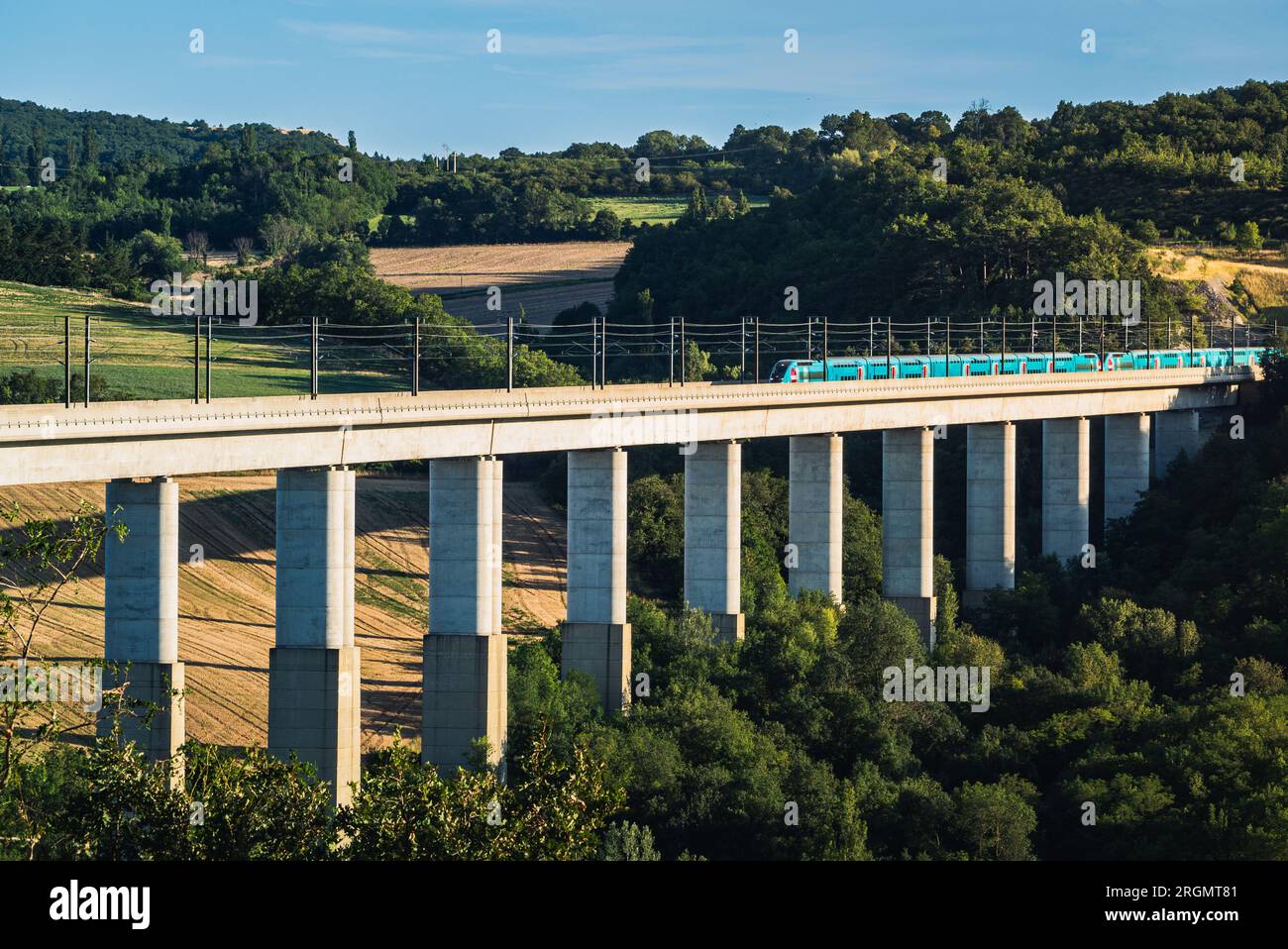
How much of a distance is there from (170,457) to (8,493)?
2364 centimetres

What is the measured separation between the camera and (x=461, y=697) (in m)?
44.8

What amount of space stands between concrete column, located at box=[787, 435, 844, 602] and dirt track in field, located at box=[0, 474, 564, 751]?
8352 mm

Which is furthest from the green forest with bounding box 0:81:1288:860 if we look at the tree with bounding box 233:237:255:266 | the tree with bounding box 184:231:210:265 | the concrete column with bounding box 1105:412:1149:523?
the tree with bounding box 184:231:210:265

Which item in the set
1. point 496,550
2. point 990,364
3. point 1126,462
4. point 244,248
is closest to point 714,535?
point 496,550

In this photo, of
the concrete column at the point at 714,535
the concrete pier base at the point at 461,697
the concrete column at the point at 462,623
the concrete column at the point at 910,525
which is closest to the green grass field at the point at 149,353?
the concrete column at the point at 714,535

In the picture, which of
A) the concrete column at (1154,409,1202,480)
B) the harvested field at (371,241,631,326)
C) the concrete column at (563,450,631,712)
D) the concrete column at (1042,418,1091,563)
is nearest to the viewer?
the concrete column at (563,450,631,712)

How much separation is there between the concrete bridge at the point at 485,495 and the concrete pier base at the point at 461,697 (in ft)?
0.16

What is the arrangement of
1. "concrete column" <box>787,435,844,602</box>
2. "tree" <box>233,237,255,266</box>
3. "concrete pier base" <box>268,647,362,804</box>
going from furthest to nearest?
"tree" <box>233,237,255,266</box> → "concrete column" <box>787,435,844,602</box> → "concrete pier base" <box>268,647,362,804</box>

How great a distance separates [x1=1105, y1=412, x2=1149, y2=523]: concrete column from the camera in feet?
251

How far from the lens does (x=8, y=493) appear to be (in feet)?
194

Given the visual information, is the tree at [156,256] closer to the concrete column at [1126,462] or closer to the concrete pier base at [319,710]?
the concrete column at [1126,462]

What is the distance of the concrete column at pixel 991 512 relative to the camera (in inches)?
2753

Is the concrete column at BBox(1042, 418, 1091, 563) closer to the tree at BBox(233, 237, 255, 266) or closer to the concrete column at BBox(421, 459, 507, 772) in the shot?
the concrete column at BBox(421, 459, 507, 772)
